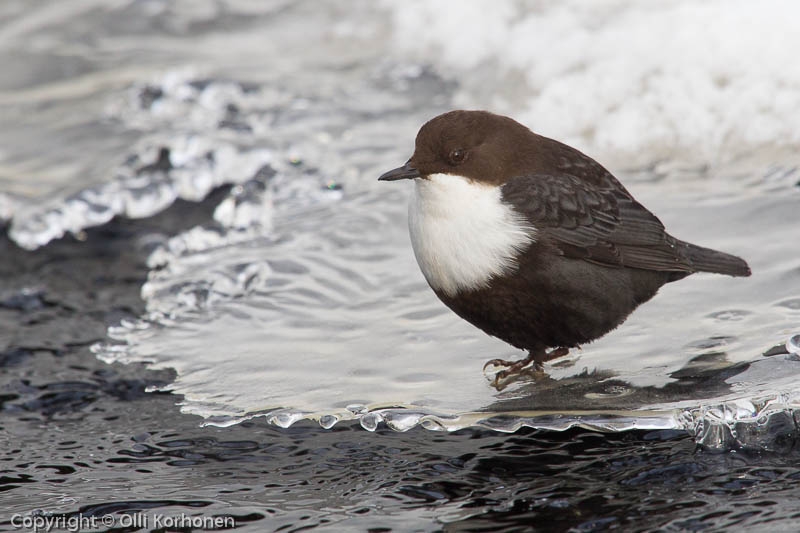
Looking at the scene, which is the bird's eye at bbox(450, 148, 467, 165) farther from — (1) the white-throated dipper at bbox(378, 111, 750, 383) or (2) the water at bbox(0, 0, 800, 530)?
(2) the water at bbox(0, 0, 800, 530)

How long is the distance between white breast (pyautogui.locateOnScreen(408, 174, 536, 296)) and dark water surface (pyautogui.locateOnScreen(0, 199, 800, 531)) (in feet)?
1.79

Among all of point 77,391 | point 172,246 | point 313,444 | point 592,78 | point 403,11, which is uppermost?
point 403,11

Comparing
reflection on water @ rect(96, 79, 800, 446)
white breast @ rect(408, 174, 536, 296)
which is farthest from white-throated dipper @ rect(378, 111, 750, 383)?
reflection on water @ rect(96, 79, 800, 446)

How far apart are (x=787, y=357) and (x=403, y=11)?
5.59 metres

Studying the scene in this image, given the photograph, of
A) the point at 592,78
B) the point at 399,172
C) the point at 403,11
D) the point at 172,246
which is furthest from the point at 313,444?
the point at 403,11

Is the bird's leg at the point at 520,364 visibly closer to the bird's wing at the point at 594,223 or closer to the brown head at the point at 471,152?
the bird's wing at the point at 594,223

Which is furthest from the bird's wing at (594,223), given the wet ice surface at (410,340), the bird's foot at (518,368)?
the bird's foot at (518,368)

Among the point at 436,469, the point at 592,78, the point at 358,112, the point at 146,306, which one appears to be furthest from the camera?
the point at 358,112

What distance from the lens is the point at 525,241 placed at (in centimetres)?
365

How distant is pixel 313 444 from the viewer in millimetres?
3574

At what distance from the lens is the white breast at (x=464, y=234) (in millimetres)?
3615

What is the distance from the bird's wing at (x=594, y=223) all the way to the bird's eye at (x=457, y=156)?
0.19 meters

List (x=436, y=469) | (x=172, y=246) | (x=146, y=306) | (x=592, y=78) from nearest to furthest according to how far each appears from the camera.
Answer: (x=436, y=469), (x=146, y=306), (x=172, y=246), (x=592, y=78)

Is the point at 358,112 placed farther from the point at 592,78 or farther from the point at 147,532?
the point at 147,532
